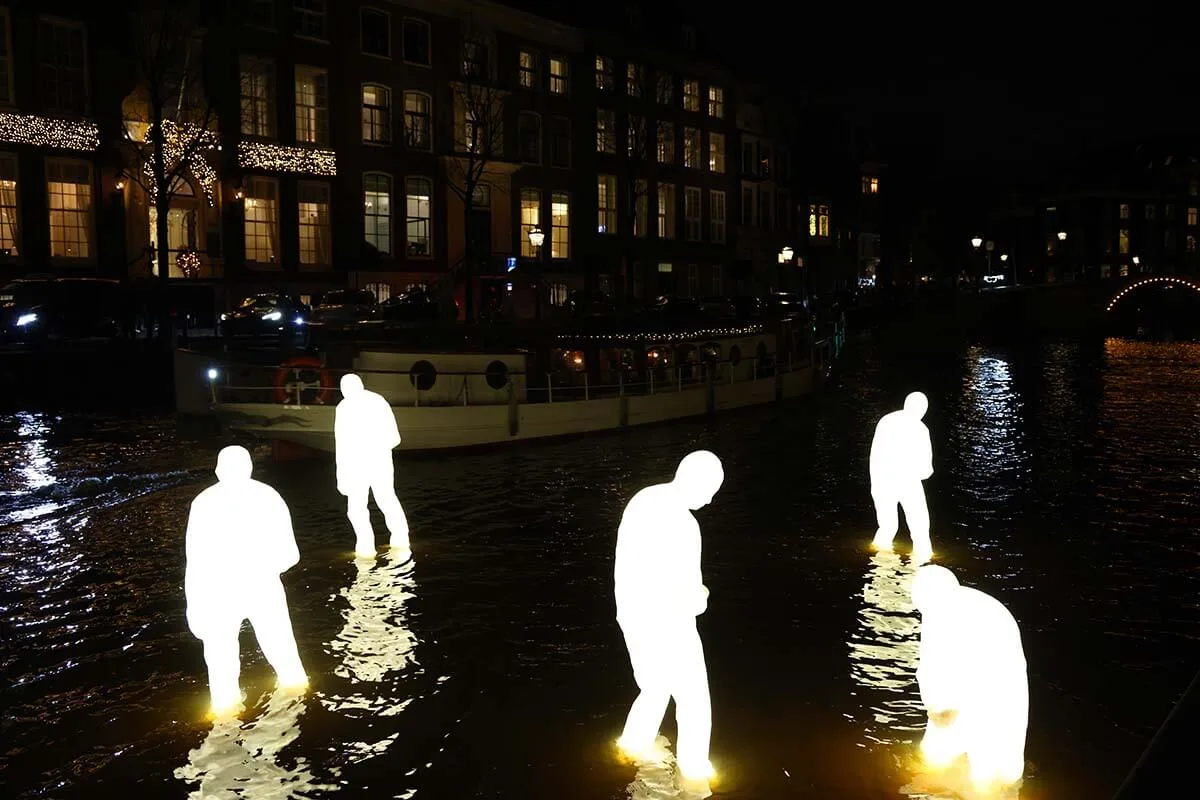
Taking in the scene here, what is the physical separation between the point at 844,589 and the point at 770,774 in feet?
16.0

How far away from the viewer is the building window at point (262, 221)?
136 feet

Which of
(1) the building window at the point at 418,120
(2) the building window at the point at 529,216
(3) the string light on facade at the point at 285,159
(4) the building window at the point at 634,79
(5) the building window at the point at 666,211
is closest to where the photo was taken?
(3) the string light on facade at the point at 285,159

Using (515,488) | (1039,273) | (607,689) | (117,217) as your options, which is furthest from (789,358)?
(1039,273)

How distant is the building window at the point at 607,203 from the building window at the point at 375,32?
13.5 metres

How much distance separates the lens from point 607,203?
5569 cm

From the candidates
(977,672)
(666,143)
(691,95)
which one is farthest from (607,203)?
(977,672)

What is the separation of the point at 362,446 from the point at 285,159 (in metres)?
32.6

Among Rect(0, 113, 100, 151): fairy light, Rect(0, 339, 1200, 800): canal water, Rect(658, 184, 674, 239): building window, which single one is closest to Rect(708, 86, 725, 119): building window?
Rect(658, 184, 674, 239): building window

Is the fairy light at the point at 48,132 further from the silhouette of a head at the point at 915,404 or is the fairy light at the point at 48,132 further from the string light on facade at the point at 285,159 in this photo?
the silhouette of a head at the point at 915,404

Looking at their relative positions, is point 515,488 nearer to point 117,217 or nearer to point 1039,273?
point 117,217

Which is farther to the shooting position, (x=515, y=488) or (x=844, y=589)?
(x=515, y=488)

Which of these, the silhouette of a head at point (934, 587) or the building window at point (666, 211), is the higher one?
the building window at point (666, 211)

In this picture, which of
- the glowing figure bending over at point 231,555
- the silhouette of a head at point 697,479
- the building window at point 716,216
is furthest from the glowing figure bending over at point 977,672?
the building window at point 716,216

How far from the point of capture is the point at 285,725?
8133 millimetres
